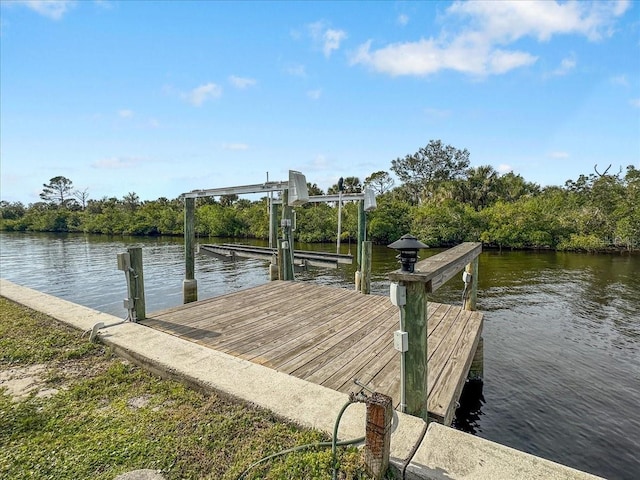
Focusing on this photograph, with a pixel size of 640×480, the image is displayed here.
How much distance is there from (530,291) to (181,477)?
12.8 meters

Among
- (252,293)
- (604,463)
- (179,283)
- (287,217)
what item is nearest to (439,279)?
(604,463)

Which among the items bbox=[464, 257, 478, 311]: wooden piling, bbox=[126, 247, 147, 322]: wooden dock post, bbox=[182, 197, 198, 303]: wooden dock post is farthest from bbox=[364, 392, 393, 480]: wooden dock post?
bbox=[182, 197, 198, 303]: wooden dock post

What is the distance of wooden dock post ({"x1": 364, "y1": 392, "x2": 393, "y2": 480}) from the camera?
1.72 meters

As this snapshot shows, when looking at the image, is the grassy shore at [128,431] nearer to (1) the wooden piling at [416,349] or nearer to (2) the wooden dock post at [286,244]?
(1) the wooden piling at [416,349]

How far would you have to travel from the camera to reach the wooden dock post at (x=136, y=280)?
4.21 metres

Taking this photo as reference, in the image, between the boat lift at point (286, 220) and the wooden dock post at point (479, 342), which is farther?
the boat lift at point (286, 220)

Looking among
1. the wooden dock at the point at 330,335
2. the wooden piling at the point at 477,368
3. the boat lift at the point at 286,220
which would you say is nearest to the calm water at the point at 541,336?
the wooden piling at the point at 477,368

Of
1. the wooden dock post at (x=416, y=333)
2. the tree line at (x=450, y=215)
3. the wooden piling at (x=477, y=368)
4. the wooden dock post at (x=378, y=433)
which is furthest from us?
the tree line at (x=450, y=215)

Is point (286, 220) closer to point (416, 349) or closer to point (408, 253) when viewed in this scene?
point (408, 253)

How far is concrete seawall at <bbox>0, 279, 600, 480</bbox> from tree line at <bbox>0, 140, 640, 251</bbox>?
11.3m

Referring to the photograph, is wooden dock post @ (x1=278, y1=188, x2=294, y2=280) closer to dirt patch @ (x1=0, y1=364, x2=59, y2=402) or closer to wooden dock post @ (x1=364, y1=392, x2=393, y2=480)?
dirt patch @ (x1=0, y1=364, x2=59, y2=402)

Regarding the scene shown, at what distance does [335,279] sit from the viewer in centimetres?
1422

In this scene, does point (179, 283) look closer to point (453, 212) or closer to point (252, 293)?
point (252, 293)

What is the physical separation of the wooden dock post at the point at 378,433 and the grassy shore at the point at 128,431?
0.37ft
